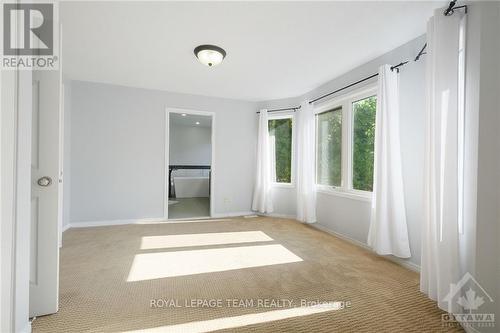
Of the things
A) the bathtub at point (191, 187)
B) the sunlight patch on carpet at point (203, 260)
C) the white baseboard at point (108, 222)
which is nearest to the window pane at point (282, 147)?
the sunlight patch on carpet at point (203, 260)

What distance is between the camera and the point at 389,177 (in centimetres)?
259

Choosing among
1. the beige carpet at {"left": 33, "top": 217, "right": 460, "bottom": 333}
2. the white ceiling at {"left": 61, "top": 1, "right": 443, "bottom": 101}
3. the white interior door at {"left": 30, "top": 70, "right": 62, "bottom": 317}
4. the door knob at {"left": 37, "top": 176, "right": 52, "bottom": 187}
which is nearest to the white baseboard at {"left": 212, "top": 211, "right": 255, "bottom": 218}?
the beige carpet at {"left": 33, "top": 217, "right": 460, "bottom": 333}

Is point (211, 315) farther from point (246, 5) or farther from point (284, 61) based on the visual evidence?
point (284, 61)

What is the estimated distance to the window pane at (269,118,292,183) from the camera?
4790 millimetres

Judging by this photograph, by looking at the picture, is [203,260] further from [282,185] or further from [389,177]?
[282,185]

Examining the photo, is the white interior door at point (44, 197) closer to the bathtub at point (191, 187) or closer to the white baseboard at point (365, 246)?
the white baseboard at point (365, 246)

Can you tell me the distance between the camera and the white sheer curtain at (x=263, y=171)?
471cm

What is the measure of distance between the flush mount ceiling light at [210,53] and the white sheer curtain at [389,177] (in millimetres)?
1877

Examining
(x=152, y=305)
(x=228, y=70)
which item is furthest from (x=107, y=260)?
(x=228, y=70)

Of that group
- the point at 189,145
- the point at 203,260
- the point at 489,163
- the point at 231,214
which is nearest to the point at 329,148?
the point at 231,214

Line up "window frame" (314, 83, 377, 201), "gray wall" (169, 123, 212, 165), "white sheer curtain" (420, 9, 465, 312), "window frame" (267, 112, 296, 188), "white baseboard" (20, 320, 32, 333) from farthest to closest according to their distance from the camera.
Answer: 1. "gray wall" (169, 123, 212, 165)
2. "window frame" (267, 112, 296, 188)
3. "window frame" (314, 83, 377, 201)
4. "white sheer curtain" (420, 9, 465, 312)
5. "white baseboard" (20, 320, 32, 333)

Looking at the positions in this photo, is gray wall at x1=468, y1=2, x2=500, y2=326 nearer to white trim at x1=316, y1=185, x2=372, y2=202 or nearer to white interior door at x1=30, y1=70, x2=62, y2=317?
white trim at x1=316, y1=185, x2=372, y2=202

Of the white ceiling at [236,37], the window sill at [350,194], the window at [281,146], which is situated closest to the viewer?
the white ceiling at [236,37]

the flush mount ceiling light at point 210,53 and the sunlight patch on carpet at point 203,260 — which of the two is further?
the flush mount ceiling light at point 210,53
